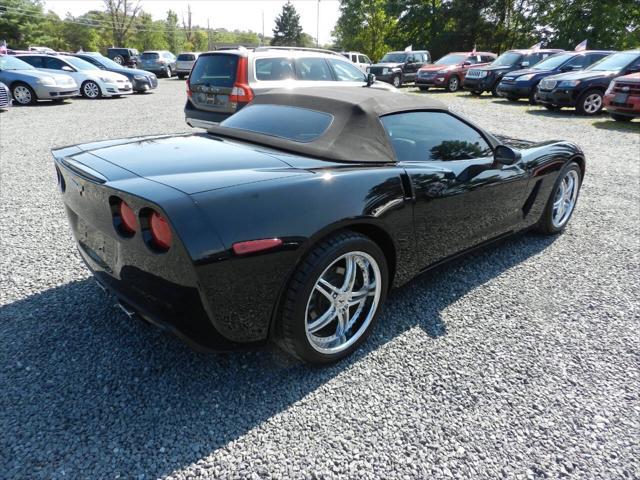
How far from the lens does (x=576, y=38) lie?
33531 mm

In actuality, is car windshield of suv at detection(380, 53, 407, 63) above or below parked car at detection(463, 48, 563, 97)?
above

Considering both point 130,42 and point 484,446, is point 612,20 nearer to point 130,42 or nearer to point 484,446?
point 484,446

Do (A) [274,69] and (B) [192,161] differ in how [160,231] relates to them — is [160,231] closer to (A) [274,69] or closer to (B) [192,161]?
(B) [192,161]

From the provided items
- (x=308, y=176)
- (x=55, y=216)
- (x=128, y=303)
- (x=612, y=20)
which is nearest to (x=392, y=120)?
(x=308, y=176)

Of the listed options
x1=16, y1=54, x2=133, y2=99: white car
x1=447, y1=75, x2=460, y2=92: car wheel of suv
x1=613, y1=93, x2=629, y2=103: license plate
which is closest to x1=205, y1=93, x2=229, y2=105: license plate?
x1=613, y1=93, x2=629, y2=103: license plate

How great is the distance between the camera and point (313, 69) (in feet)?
25.5

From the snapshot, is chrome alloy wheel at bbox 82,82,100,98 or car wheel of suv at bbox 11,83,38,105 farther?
chrome alloy wheel at bbox 82,82,100,98

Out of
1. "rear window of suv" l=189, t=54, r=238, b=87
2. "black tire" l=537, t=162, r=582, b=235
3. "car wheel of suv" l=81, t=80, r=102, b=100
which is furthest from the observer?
"car wheel of suv" l=81, t=80, r=102, b=100

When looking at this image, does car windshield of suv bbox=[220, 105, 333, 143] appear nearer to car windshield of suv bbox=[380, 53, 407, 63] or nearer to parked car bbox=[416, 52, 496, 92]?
parked car bbox=[416, 52, 496, 92]

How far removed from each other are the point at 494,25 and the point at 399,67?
77.2ft

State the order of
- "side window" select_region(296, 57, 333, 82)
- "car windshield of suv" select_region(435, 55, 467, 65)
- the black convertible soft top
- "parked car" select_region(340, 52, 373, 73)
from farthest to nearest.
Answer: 1. "parked car" select_region(340, 52, 373, 73)
2. "car windshield of suv" select_region(435, 55, 467, 65)
3. "side window" select_region(296, 57, 333, 82)
4. the black convertible soft top

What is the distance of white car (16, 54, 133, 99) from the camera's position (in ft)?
46.7

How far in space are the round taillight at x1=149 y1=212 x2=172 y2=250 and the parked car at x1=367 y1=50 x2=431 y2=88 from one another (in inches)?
795

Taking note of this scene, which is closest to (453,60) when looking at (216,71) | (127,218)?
(216,71)
